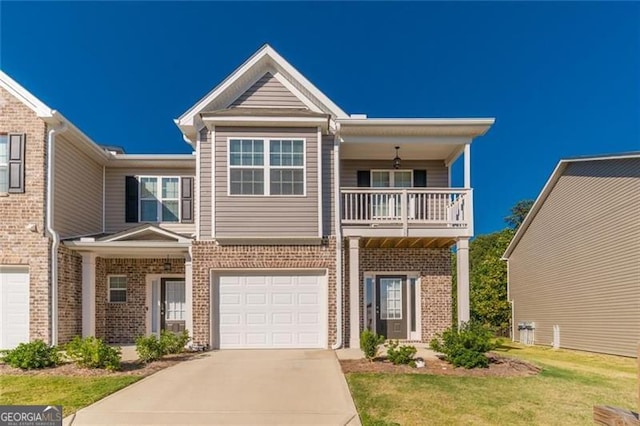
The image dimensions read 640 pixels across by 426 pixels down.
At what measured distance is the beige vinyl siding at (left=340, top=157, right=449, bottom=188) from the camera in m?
14.1

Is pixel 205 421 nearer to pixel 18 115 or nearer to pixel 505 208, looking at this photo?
pixel 18 115

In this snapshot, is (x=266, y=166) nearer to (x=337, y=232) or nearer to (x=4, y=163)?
(x=337, y=232)

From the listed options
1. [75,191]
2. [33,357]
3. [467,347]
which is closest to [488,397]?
[467,347]

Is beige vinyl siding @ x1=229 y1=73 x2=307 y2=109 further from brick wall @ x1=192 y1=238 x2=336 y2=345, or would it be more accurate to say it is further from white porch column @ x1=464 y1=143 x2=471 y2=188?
white porch column @ x1=464 y1=143 x2=471 y2=188

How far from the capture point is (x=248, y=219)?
39.2 ft

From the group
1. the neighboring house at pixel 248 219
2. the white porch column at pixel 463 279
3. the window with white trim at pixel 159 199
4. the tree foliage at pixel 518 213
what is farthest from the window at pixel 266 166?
the tree foliage at pixel 518 213

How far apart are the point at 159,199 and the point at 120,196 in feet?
3.85

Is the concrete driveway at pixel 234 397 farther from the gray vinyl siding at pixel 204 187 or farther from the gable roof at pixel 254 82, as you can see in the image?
the gable roof at pixel 254 82

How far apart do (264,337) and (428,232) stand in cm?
507

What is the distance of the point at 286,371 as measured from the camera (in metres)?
9.12

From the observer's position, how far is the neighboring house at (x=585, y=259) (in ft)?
44.3

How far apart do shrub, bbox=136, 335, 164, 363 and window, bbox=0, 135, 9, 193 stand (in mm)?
5160

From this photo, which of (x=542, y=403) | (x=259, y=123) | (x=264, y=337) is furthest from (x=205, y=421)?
(x=259, y=123)

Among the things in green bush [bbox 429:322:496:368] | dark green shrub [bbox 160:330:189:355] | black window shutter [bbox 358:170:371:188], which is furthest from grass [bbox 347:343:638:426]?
black window shutter [bbox 358:170:371:188]
